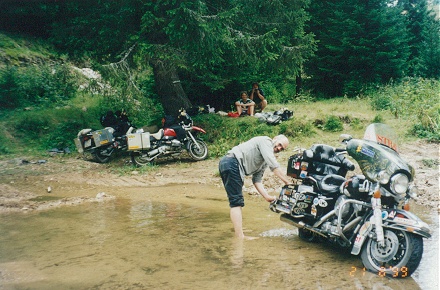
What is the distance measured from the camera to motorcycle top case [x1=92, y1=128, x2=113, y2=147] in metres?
13.0

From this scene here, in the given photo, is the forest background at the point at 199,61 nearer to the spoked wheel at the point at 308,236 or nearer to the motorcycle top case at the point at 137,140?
the motorcycle top case at the point at 137,140

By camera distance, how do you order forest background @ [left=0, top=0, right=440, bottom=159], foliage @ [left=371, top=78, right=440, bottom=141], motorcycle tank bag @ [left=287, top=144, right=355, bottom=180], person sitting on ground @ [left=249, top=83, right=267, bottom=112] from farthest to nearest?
person sitting on ground @ [left=249, top=83, right=267, bottom=112], forest background @ [left=0, top=0, right=440, bottom=159], foliage @ [left=371, top=78, right=440, bottom=141], motorcycle tank bag @ [left=287, top=144, right=355, bottom=180]

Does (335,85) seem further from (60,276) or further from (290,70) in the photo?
(60,276)

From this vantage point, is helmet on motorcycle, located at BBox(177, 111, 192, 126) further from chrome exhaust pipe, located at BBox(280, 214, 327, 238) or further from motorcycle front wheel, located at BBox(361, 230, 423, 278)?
motorcycle front wheel, located at BBox(361, 230, 423, 278)

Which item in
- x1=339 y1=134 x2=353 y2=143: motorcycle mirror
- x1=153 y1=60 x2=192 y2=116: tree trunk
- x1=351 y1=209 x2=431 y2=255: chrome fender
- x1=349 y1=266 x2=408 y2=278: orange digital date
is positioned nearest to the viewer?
x1=351 y1=209 x2=431 y2=255: chrome fender

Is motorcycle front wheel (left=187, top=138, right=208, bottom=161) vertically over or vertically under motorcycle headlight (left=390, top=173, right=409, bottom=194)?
under

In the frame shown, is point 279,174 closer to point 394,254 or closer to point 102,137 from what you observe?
point 394,254

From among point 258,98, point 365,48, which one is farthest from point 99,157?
point 365,48

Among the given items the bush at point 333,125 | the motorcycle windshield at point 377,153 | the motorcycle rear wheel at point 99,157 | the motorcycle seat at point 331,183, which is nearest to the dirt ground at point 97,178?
the motorcycle rear wheel at point 99,157

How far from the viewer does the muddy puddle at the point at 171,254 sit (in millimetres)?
4613

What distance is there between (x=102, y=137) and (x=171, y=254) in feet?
27.1

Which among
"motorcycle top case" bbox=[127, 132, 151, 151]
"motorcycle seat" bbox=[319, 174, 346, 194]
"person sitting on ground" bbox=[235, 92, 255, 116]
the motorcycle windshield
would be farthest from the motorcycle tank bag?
"person sitting on ground" bbox=[235, 92, 255, 116]

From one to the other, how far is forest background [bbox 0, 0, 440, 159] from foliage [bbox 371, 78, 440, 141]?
40 mm

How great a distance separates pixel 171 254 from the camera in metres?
5.56
